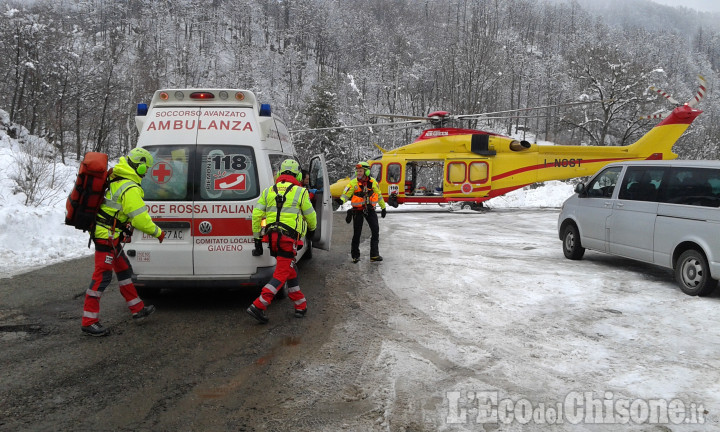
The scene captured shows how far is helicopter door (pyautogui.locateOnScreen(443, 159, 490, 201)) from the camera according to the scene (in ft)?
64.9

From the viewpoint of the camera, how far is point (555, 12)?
141750 millimetres

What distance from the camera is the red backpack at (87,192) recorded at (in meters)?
4.70

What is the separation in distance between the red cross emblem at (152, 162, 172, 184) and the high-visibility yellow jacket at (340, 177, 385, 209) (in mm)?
3967

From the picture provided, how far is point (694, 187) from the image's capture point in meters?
6.53

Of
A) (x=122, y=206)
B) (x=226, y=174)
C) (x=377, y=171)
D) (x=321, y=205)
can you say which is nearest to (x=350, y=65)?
(x=377, y=171)

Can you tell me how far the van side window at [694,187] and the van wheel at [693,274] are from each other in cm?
71

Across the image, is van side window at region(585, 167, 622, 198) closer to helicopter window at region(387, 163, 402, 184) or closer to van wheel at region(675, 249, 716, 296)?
van wheel at region(675, 249, 716, 296)

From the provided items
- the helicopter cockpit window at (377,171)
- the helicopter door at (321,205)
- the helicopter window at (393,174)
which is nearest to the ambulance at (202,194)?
the helicopter door at (321,205)

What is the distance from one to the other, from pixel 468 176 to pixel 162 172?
1585 cm

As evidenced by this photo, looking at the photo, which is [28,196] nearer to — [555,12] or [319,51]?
[319,51]

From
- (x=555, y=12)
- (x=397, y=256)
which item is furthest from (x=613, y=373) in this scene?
(x=555, y=12)

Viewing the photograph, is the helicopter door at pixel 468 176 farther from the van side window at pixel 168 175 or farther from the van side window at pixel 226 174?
the van side window at pixel 168 175

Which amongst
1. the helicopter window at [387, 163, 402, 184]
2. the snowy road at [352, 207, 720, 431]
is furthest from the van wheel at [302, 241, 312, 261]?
the helicopter window at [387, 163, 402, 184]

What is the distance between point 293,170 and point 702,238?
5444 millimetres
